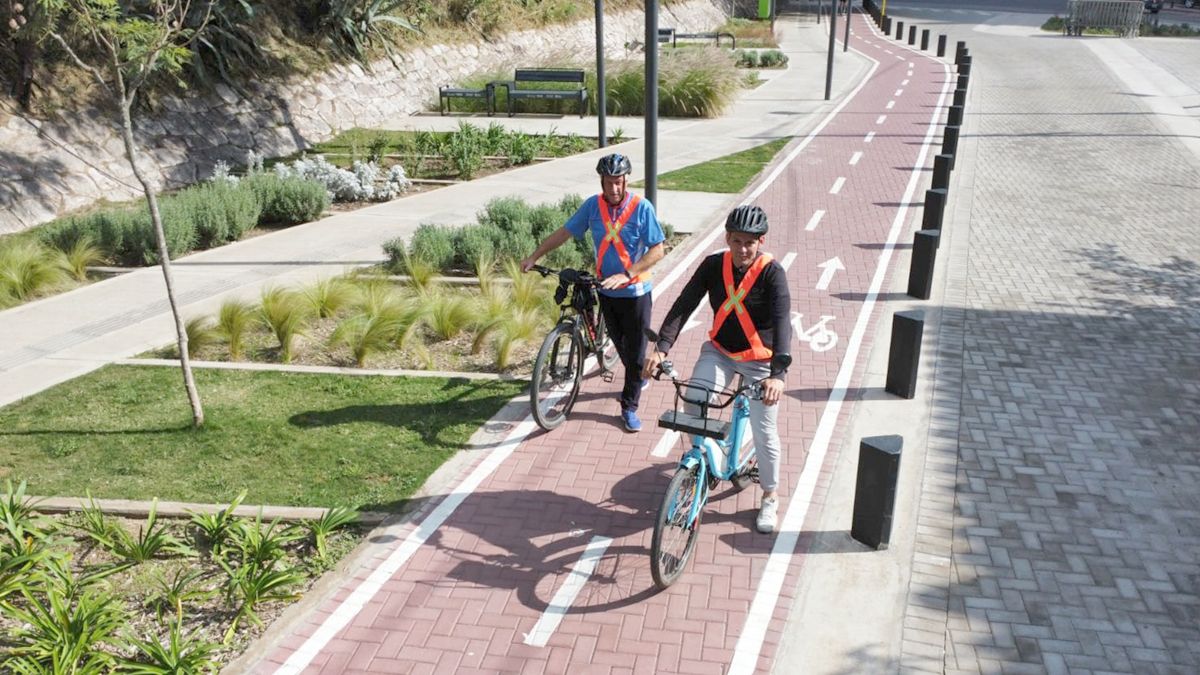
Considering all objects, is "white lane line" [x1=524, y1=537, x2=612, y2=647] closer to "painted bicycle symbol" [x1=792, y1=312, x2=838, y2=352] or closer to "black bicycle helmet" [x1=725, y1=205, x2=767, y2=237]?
"black bicycle helmet" [x1=725, y1=205, x2=767, y2=237]

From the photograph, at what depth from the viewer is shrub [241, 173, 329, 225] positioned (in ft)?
43.5

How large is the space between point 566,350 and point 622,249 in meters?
0.96

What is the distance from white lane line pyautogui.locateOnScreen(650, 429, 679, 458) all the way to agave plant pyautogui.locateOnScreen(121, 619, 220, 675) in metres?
3.17

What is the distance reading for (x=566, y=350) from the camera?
23.6 feet

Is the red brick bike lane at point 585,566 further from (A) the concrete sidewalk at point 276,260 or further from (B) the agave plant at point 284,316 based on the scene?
(A) the concrete sidewalk at point 276,260

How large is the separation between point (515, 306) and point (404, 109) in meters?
13.9

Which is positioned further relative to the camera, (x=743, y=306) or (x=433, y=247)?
(x=433, y=247)

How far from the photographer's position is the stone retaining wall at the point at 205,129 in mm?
13641

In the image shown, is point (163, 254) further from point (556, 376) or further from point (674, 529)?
point (674, 529)

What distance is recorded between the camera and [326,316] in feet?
31.3

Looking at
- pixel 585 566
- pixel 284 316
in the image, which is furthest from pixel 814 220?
pixel 585 566

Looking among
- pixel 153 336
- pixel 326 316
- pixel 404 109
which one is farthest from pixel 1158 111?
pixel 153 336

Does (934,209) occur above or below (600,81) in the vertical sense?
below

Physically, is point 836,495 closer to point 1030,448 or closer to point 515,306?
point 1030,448
